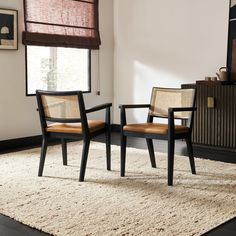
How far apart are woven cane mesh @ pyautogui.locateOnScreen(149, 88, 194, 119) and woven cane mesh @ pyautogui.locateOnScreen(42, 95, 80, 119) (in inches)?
34.2

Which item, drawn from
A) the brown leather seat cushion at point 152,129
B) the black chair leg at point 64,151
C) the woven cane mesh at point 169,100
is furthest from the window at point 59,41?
the brown leather seat cushion at point 152,129

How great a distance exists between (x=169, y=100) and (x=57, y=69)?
201 cm

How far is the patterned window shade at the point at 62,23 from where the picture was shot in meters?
4.81

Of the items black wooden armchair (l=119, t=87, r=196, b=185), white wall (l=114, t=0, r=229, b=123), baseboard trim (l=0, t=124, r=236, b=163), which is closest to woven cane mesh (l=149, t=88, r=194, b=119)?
black wooden armchair (l=119, t=87, r=196, b=185)

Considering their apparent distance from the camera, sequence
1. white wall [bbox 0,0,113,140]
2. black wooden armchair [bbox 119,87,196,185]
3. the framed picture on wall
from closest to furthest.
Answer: black wooden armchair [bbox 119,87,196,185], the framed picture on wall, white wall [bbox 0,0,113,140]

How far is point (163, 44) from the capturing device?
210 inches

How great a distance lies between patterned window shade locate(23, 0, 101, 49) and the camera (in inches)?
189

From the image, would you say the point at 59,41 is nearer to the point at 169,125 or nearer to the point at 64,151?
the point at 64,151

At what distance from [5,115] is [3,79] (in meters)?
0.42

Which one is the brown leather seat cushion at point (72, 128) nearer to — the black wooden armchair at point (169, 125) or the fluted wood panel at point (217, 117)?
the black wooden armchair at point (169, 125)

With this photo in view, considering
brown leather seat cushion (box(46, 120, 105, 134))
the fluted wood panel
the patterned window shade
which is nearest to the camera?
brown leather seat cushion (box(46, 120, 105, 134))

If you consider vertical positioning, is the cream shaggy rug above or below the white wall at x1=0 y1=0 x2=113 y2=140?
below

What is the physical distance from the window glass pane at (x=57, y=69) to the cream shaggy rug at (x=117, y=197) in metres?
1.34

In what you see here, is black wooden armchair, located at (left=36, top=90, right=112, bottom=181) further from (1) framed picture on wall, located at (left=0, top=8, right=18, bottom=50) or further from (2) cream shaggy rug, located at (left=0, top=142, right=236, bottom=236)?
(1) framed picture on wall, located at (left=0, top=8, right=18, bottom=50)
